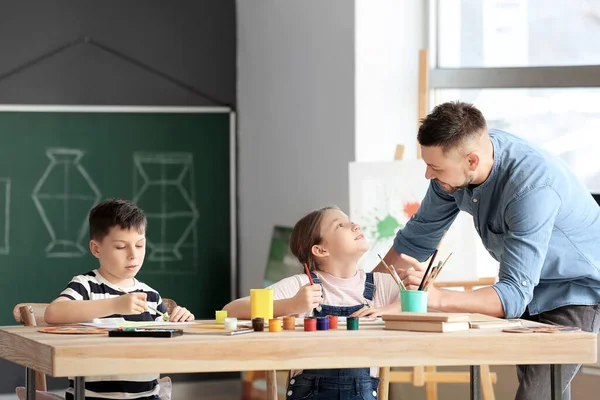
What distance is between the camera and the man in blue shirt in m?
2.57

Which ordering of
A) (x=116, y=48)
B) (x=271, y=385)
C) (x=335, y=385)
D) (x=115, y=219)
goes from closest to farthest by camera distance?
(x=335, y=385) → (x=115, y=219) → (x=271, y=385) → (x=116, y=48)

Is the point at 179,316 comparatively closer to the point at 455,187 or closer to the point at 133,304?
the point at 133,304

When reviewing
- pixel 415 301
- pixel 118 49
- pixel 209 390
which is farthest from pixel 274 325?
pixel 118 49

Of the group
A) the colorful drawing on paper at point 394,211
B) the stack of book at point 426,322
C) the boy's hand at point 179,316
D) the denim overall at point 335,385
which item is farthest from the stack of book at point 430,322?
the colorful drawing on paper at point 394,211

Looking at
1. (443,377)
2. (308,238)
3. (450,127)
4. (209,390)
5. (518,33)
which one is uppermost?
(518,33)

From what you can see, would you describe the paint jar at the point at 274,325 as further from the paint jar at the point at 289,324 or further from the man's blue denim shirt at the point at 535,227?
the man's blue denim shirt at the point at 535,227

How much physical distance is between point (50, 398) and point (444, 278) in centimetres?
211

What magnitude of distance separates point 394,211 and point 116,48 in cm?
198

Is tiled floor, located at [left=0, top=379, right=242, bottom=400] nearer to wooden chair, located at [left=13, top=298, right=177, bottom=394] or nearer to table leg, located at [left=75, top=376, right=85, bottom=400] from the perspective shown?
wooden chair, located at [left=13, top=298, right=177, bottom=394]

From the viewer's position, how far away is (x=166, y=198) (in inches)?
212

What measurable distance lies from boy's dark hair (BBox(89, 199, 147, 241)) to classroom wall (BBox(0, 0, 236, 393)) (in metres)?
2.55

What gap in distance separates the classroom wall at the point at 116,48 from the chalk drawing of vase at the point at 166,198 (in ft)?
1.11

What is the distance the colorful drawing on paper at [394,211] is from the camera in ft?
14.1

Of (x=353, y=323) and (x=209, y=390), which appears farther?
(x=209, y=390)
